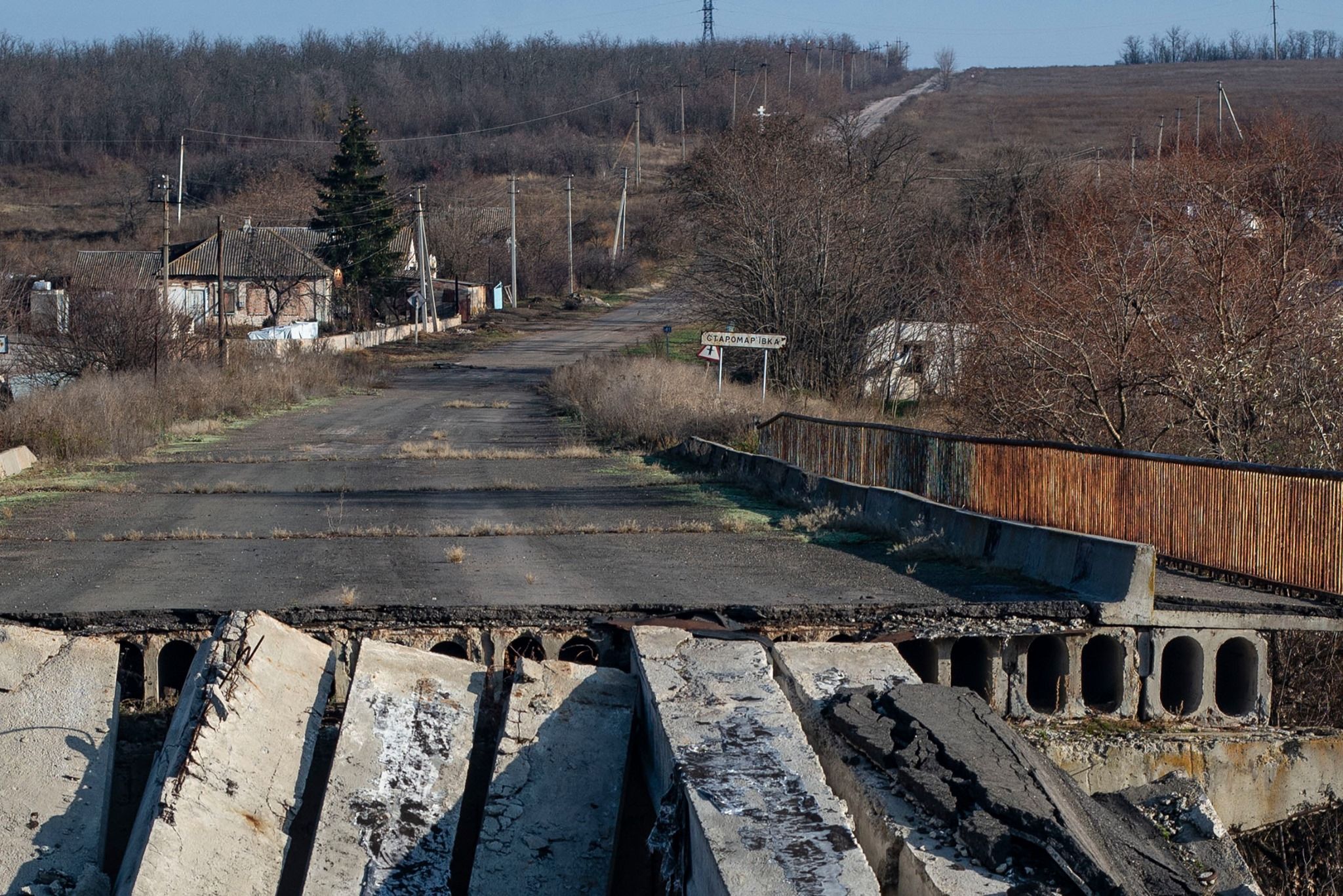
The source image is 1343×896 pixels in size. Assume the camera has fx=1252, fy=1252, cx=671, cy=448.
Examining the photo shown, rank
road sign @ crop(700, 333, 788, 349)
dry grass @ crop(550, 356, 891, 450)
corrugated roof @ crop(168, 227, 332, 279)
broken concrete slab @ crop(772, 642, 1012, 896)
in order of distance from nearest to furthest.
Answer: broken concrete slab @ crop(772, 642, 1012, 896), road sign @ crop(700, 333, 788, 349), dry grass @ crop(550, 356, 891, 450), corrugated roof @ crop(168, 227, 332, 279)

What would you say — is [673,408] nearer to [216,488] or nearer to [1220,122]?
[216,488]

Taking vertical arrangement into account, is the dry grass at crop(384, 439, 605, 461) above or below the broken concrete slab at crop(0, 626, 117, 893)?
below

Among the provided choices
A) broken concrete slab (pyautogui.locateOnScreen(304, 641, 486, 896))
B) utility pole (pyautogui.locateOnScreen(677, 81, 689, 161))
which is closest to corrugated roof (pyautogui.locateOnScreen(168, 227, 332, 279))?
utility pole (pyautogui.locateOnScreen(677, 81, 689, 161))

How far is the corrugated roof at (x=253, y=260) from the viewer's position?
6781cm

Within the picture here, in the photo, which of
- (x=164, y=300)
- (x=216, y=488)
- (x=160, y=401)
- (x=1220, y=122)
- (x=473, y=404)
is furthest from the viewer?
Result: (x=1220, y=122)

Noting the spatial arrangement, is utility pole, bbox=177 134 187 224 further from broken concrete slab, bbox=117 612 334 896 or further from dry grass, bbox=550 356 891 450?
broken concrete slab, bbox=117 612 334 896

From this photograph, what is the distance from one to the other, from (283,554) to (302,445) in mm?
15263

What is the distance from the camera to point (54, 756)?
6.36 m

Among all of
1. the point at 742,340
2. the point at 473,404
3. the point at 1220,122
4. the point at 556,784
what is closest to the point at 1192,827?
the point at 556,784

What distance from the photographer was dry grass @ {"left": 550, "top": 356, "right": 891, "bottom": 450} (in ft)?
81.8

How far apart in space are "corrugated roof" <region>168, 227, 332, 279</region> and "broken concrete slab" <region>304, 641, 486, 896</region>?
6402cm

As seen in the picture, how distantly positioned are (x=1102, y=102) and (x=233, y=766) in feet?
402

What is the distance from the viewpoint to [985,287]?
1775 cm

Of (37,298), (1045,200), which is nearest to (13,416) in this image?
(37,298)
